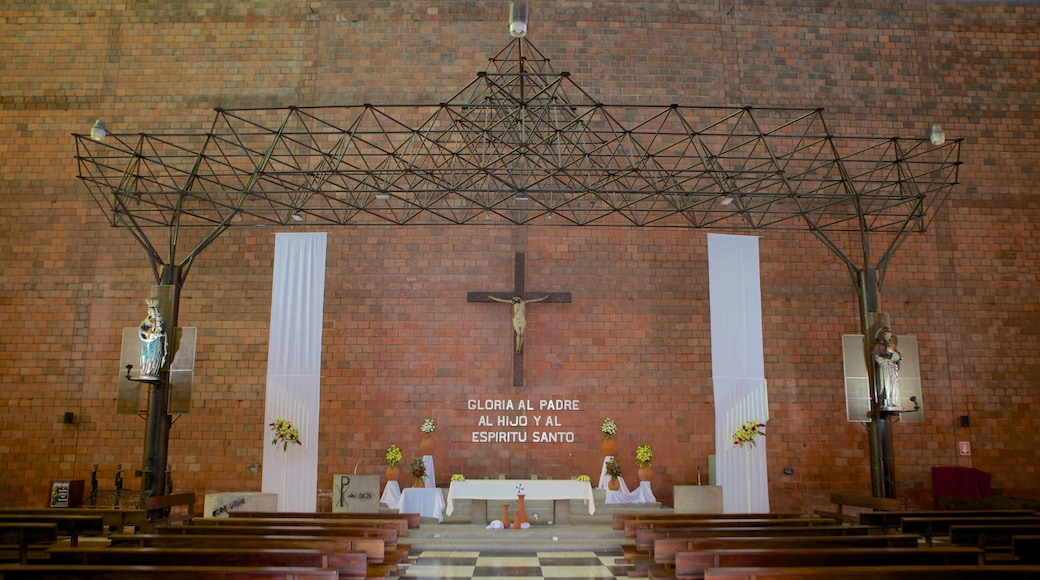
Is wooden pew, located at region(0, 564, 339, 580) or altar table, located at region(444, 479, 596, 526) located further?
altar table, located at region(444, 479, 596, 526)

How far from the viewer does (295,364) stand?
584 inches

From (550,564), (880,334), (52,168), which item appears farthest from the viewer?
(52,168)

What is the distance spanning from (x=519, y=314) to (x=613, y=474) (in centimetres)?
354

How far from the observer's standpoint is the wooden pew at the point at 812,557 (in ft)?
19.7

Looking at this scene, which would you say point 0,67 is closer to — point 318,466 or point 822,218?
point 318,466

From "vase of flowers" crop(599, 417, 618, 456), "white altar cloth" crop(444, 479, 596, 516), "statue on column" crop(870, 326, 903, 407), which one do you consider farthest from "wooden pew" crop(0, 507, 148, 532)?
"statue on column" crop(870, 326, 903, 407)

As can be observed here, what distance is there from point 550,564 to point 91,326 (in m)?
10.9

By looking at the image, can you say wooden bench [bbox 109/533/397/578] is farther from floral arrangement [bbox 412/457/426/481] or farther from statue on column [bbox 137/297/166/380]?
floral arrangement [bbox 412/457/426/481]

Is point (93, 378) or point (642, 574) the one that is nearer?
point (642, 574)

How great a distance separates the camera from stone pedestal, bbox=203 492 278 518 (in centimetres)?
1181

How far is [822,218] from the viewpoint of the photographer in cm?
1572

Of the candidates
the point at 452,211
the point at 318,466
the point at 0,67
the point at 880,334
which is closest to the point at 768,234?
the point at 880,334

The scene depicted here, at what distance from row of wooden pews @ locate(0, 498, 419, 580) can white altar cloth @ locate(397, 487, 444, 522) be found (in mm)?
3549

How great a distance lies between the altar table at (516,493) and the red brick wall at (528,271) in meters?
2.33
